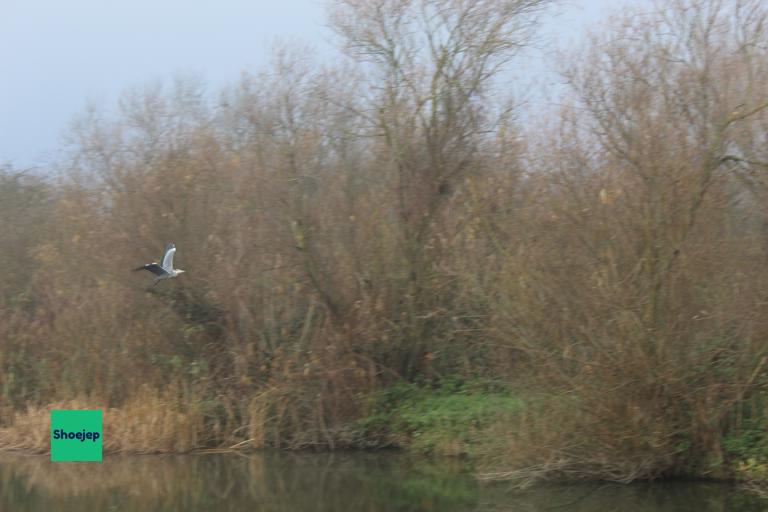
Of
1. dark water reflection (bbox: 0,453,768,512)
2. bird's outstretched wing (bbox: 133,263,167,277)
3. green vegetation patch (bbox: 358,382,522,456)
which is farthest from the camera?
bird's outstretched wing (bbox: 133,263,167,277)

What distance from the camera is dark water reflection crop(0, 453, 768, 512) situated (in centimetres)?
1059

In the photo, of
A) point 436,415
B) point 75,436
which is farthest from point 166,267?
point 436,415

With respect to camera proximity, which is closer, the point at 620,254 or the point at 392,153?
the point at 620,254

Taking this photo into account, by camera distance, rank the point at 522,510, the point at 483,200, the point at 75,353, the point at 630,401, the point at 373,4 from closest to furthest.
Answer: the point at 522,510
the point at 630,401
the point at 483,200
the point at 373,4
the point at 75,353

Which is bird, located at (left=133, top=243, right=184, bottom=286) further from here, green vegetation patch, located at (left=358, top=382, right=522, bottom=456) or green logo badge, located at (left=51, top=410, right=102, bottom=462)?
green vegetation patch, located at (left=358, top=382, right=522, bottom=456)

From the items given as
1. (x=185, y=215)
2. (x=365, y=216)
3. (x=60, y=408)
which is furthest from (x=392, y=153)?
(x=60, y=408)

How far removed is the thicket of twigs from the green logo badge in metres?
0.57

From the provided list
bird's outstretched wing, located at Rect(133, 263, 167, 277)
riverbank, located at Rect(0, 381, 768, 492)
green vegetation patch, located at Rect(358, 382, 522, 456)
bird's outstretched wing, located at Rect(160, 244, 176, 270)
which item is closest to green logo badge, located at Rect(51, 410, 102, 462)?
riverbank, located at Rect(0, 381, 768, 492)

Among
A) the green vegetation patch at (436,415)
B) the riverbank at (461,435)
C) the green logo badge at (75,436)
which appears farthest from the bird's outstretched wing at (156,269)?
the green vegetation patch at (436,415)

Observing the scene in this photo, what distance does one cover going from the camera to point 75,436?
49.5 ft

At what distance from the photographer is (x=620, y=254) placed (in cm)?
1114

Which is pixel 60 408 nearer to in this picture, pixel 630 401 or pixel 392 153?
pixel 392 153

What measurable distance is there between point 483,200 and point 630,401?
168 inches

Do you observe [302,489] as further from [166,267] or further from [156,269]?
[156,269]
